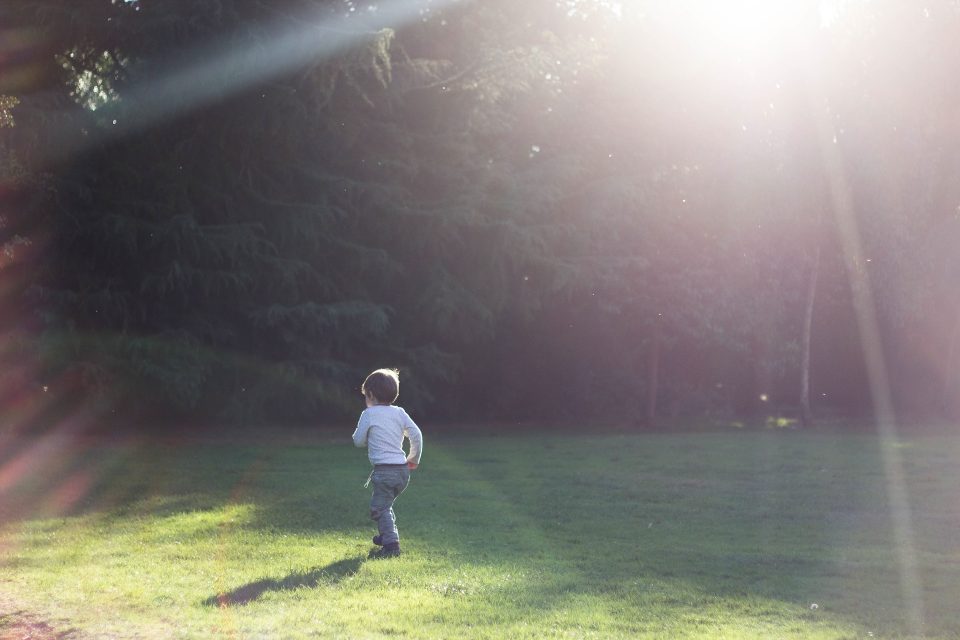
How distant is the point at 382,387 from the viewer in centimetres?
921

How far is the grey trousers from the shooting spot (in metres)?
9.13

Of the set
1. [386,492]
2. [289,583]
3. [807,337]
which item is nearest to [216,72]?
[386,492]

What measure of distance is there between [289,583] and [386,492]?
1419mm

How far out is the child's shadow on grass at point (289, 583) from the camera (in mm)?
7352

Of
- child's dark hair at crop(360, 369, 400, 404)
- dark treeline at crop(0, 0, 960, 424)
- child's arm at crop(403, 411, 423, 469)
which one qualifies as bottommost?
child's arm at crop(403, 411, 423, 469)

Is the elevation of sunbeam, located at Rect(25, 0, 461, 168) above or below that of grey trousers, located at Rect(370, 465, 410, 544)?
above

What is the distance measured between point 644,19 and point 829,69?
4845 millimetres

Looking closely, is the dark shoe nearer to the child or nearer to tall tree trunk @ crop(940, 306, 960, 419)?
the child

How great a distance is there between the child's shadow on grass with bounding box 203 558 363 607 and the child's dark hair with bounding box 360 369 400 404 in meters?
1.35

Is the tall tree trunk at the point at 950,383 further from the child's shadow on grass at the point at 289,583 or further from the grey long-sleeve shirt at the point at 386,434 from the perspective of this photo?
the child's shadow on grass at the point at 289,583

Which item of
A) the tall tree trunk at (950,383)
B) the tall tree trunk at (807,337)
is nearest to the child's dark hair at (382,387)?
the tall tree trunk at (807,337)

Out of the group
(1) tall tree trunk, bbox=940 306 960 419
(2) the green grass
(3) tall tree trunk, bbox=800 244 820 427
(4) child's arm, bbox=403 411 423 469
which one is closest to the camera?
(2) the green grass

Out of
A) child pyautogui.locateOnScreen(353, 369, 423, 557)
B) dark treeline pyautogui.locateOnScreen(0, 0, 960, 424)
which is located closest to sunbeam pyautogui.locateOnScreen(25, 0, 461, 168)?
dark treeline pyautogui.locateOnScreen(0, 0, 960, 424)

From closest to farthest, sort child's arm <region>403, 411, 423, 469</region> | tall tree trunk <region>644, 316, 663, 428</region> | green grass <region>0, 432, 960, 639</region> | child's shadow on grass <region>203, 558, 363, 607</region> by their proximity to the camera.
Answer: green grass <region>0, 432, 960, 639</region>, child's shadow on grass <region>203, 558, 363, 607</region>, child's arm <region>403, 411, 423, 469</region>, tall tree trunk <region>644, 316, 663, 428</region>
